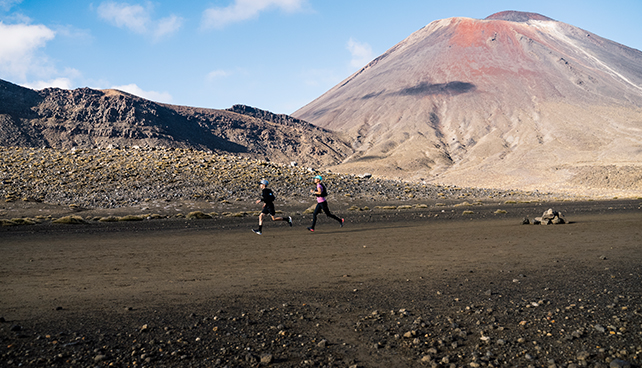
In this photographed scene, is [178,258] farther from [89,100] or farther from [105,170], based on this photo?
[89,100]

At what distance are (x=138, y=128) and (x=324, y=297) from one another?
3830 inches

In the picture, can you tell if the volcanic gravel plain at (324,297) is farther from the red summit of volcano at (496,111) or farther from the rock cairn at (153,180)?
the red summit of volcano at (496,111)

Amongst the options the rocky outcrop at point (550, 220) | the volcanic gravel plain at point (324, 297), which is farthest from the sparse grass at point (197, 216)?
the rocky outcrop at point (550, 220)

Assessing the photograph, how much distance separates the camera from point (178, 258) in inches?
389

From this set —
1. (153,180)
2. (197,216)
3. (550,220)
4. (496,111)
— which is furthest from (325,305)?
(496,111)

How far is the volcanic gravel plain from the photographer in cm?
425

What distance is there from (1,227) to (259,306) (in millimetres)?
16190

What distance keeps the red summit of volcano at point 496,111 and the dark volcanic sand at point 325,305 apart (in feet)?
202

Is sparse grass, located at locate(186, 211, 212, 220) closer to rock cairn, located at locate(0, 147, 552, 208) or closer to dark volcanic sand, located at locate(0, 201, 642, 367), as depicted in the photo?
rock cairn, located at locate(0, 147, 552, 208)

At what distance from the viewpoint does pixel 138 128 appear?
92.9m

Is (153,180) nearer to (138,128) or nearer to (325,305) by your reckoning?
(325,305)

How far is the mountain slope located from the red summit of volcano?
16.0 m

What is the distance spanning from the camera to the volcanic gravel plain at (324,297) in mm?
4254

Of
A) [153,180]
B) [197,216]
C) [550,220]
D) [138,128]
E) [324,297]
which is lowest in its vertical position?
[197,216]
